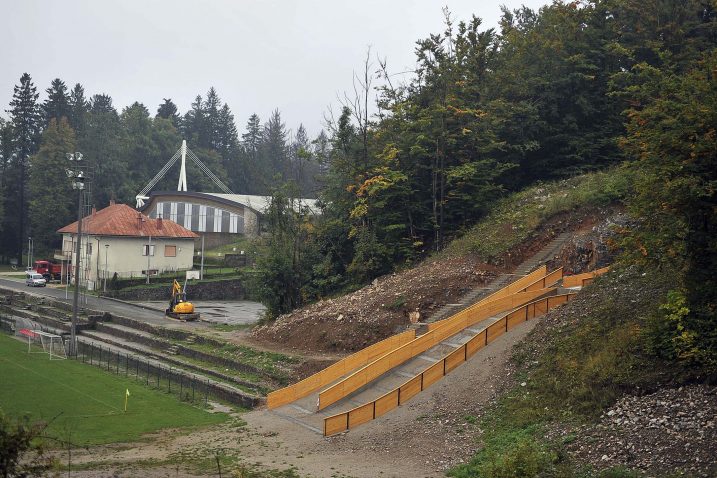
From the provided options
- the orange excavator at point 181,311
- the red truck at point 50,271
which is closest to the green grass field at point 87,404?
the orange excavator at point 181,311

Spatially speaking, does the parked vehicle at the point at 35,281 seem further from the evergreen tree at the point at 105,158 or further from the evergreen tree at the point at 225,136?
the evergreen tree at the point at 225,136

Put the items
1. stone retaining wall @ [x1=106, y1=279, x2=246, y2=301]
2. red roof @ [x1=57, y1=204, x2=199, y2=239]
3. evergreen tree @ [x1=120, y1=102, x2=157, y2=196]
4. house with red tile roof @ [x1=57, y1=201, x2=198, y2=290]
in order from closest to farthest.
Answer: stone retaining wall @ [x1=106, y1=279, x2=246, y2=301] → house with red tile roof @ [x1=57, y1=201, x2=198, y2=290] → red roof @ [x1=57, y1=204, x2=199, y2=239] → evergreen tree @ [x1=120, y1=102, x2=157, y2=196]

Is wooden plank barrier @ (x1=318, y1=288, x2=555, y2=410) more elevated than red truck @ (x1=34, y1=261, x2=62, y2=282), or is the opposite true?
red truck @ (x1=34, y1=261, x2=62, y2=282)

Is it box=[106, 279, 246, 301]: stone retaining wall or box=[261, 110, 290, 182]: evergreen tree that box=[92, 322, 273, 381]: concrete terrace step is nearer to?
box=[106, 279, 246, 301]: stone retaining wall

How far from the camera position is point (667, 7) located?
1686 inches

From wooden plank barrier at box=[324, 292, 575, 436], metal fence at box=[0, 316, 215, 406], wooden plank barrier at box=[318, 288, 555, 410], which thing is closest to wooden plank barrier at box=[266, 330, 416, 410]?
wooden plank barrier at box=[318, 288, 555, 410]

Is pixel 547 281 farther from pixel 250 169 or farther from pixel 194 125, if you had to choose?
pixel 194 125

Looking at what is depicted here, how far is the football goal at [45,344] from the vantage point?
1448 inches

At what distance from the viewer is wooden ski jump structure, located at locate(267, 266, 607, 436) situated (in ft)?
76.7

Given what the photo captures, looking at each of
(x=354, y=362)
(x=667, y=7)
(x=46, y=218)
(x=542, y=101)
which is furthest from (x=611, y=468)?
(x=46, y=218)

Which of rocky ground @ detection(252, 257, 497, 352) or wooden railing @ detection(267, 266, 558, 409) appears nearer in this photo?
wooden railing @ detection(267, 266, 558, 409)

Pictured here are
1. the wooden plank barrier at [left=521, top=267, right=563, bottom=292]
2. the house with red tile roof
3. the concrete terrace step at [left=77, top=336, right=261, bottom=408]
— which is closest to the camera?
Answer: the concrete terrace step at [left=77, top=336, right=261, bottom=408]

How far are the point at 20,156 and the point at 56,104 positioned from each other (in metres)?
15.8

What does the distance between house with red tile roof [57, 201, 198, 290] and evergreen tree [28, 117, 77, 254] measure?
14.9 m
